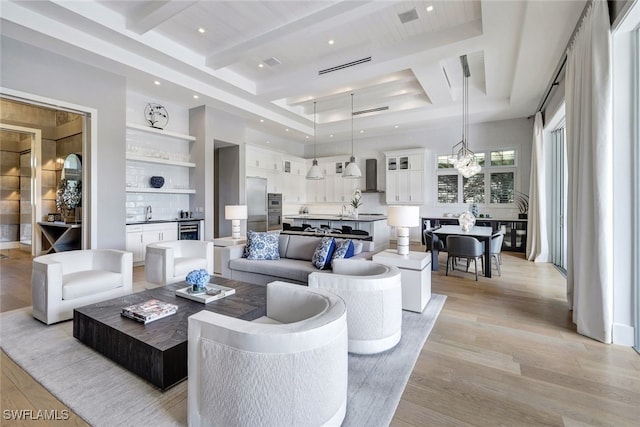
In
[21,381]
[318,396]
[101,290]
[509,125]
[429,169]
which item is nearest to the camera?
[318,396]

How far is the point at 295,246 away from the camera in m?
4.24

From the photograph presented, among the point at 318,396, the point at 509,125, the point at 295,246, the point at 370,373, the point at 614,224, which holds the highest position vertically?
the point at 509,125

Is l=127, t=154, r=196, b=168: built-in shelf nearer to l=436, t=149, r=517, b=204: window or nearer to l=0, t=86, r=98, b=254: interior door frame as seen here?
l=0, t=86, r=98, b=254: interior door frame

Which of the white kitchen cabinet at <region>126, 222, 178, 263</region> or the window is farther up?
the window

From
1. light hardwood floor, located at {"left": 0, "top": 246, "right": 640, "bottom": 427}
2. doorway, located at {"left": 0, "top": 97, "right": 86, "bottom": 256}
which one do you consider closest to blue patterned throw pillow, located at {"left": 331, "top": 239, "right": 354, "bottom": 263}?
light hardwood floor, located at {"left": 0, "top": 246, "right": 640, "bottom": 427}

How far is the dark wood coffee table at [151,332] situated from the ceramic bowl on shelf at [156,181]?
3.72 metres

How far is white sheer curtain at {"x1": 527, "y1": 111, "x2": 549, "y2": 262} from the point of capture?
19.3 feet

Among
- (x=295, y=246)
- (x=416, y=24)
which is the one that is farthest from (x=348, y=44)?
(x=295, y=246)

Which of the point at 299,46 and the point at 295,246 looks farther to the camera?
the point at 299,46

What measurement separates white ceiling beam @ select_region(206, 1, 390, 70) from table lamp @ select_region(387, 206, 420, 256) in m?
2.29

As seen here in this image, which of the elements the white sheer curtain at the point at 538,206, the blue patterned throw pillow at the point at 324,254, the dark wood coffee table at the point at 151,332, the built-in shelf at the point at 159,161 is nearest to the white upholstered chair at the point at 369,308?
the dark wood coffee table at the point at 151,332

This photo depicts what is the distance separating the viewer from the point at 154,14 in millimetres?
3502

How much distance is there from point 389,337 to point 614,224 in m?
2.21

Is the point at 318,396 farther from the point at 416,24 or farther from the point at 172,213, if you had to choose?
the point at 172,213
